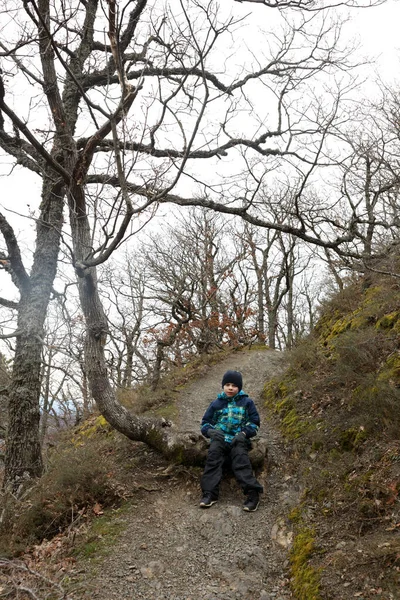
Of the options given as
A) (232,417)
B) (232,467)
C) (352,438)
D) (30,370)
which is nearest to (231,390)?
(232,417)

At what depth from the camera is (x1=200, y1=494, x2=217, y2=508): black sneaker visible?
179 inches

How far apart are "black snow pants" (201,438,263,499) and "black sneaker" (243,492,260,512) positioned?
57 millimetres

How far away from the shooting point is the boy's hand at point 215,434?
16.7ft

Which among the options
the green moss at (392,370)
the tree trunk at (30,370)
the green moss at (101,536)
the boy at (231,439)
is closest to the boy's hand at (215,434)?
the boy at (231,439)

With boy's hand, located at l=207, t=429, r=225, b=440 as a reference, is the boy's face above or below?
above

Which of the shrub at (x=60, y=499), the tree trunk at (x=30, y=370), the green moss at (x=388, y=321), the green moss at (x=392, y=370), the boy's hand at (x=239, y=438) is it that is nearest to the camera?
the shrub at (x=60, y=499)

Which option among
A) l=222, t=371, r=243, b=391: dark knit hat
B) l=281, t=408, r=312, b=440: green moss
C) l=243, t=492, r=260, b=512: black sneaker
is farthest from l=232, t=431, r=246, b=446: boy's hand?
l=281, t=408, r=312, b=440: green moss

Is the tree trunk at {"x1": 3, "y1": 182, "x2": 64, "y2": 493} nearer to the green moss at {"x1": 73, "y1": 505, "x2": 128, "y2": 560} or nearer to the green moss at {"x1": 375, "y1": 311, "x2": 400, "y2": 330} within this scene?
the green moss at {"x1": 73, "y1": 505, "x2": 128, "y2": 560}

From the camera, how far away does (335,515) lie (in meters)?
3.69

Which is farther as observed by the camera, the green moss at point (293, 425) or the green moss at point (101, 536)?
the green moss at point (293, 425)

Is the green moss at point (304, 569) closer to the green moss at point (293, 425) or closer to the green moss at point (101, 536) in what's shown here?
the green moss at point (101, 536)

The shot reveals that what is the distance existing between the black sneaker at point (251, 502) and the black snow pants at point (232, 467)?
57mm

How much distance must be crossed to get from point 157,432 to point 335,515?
2782mm

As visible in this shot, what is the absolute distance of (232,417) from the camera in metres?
5.38
